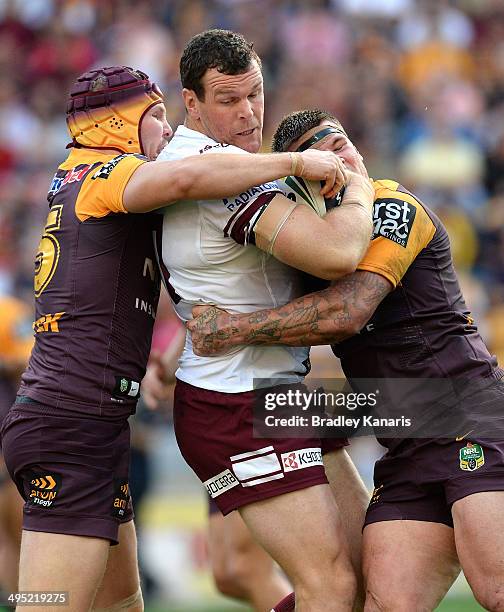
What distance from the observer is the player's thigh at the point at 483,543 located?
4691 mm

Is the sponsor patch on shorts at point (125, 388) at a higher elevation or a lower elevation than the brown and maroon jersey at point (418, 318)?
lower

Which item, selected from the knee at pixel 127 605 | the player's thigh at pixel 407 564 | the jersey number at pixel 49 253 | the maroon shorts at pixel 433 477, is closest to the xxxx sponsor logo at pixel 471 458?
the maroon shorts at pixel 433 477

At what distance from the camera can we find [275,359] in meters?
5.00

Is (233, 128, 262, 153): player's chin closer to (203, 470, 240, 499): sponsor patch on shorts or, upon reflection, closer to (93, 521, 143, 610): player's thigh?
(203, 470, 240, 499): sponsor patch on shorts

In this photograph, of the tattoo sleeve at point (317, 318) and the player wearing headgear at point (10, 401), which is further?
the player wearing headgear at point (10, 401)

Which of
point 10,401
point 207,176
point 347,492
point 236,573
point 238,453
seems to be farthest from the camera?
point 10,401

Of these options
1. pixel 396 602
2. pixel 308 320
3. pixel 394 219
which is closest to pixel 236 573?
pixel 396 602

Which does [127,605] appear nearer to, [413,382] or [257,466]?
[257,466]

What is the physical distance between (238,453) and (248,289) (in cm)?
70

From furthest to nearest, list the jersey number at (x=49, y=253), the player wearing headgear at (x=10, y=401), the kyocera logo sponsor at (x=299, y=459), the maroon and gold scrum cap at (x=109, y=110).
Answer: the player wearing headgear at (x=10, y=401)
the maroon and gold scrum cap at (x=109, y=110)
the jersey number at (x=49, y=253)
the kyocera logo sponsor at (x=299, y=459)

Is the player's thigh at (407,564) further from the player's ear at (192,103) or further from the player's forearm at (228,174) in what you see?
the player's ear at (192,103)

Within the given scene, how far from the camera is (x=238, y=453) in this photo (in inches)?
192

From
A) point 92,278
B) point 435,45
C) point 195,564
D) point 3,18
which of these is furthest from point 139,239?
point 3,18

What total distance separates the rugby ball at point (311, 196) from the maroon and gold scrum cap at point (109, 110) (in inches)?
32.9
